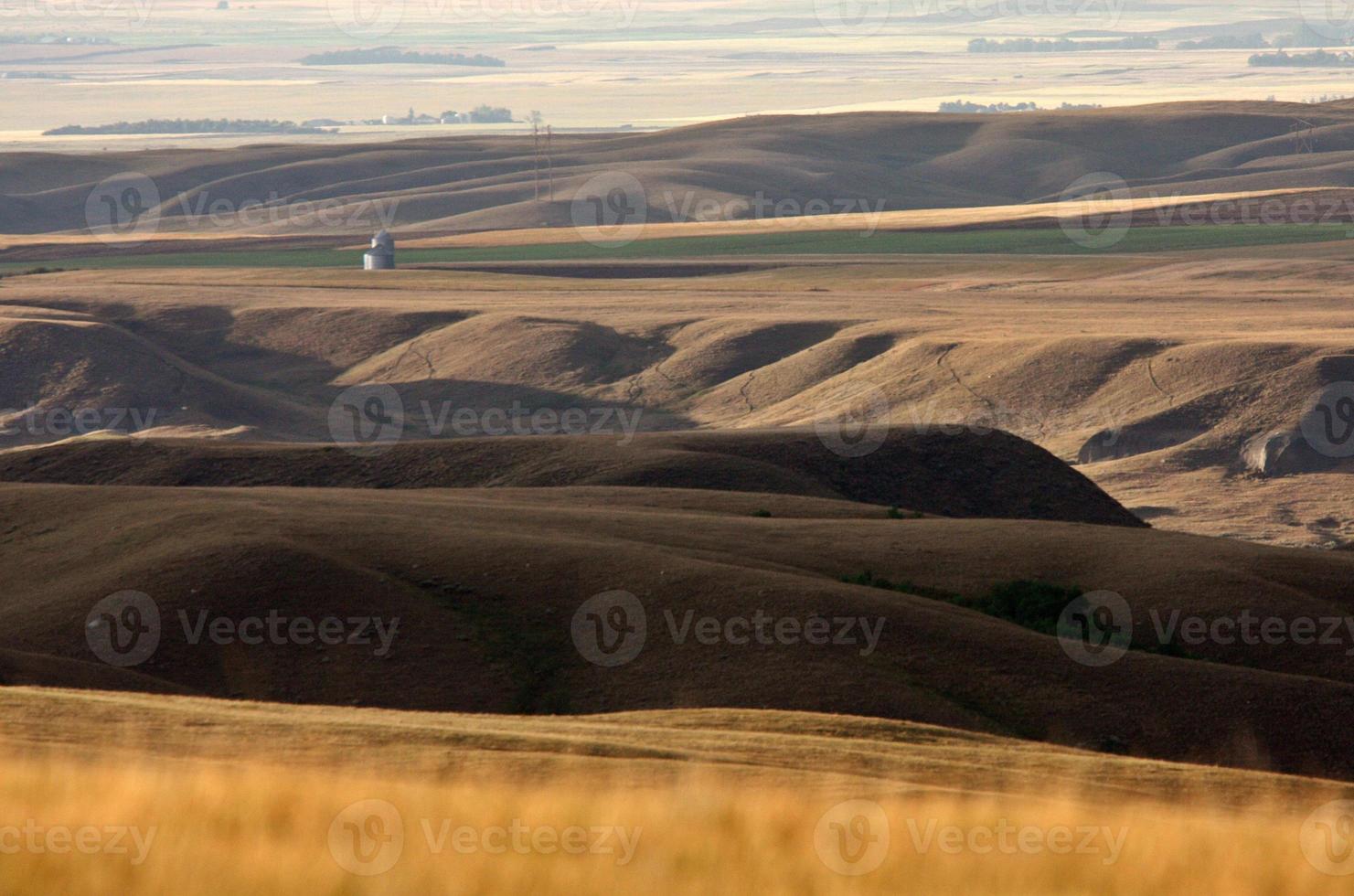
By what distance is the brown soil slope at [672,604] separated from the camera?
96.1 ft

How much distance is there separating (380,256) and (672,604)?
10226cm

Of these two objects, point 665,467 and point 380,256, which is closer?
point 665,467

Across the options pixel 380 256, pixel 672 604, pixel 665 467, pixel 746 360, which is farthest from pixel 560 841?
pixel 380 256

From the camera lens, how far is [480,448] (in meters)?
56.2

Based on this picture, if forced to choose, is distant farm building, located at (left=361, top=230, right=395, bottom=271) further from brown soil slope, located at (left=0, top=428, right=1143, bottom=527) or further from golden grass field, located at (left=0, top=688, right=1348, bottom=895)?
golden grass field, located at (left=0, top=688, right=1348, bottom=895)

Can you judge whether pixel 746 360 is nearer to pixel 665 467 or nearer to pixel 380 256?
pixel 665 467

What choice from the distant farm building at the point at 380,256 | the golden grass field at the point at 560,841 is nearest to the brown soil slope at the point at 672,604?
the golden grass field at the point at 560,841

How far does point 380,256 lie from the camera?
13062 cm

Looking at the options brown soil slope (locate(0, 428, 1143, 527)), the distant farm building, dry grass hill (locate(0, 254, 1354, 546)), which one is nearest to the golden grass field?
brown soil slope (locate(0, 428, 1143, 527))

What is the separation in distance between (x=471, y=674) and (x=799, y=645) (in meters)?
5.93

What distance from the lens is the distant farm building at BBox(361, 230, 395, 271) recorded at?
13050 centimetres

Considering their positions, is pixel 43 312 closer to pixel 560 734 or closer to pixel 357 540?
pixel 357 540

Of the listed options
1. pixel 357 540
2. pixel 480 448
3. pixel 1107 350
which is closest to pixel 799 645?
pixel 357 540

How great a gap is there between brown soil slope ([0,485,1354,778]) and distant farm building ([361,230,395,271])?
90741 millimetres
